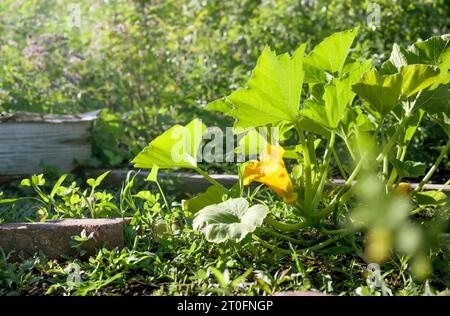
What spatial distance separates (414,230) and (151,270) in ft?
2.83

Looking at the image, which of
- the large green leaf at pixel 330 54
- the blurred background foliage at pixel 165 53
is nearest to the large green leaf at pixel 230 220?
the large green leaf at pixel 330 54

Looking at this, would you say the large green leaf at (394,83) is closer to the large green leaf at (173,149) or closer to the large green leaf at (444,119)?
the large green leaf at (444,119)

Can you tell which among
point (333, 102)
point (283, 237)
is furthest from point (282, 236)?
point (333, 102)

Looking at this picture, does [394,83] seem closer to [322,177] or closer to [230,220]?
[322,177]

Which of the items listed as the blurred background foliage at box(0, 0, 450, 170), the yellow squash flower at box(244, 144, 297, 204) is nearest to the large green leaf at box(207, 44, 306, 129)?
the yellow squash flower at box(244, 144, 297, 204)

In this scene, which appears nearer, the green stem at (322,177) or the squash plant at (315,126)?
the squash plant at (315,126)

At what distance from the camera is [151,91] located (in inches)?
171

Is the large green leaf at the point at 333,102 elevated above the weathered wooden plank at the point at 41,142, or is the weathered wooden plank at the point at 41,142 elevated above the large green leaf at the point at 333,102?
A: the large green leaf at the point at 333,102

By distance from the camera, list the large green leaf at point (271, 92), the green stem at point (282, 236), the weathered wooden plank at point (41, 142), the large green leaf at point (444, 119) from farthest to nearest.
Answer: the weathered wooden plank at point (41, 142) < the large green leaf at point (444, 119) < the green stem at point (282, 236) < the large green leaf at point (271, 92)

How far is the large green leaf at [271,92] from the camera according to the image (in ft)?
5.43

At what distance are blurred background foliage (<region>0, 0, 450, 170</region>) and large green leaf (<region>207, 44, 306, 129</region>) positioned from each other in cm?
158

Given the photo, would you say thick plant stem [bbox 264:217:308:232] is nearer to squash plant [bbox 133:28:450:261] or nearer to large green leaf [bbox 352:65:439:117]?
squash plant [bbox 133:28:450:261]

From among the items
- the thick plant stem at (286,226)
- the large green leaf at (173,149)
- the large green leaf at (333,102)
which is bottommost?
the thick plant stem at (286,226)

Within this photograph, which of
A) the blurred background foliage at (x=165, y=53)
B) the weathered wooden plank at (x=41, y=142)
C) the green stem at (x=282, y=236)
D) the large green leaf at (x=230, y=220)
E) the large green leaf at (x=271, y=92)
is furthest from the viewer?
the blurred background foliage at (x=165, y=53)
